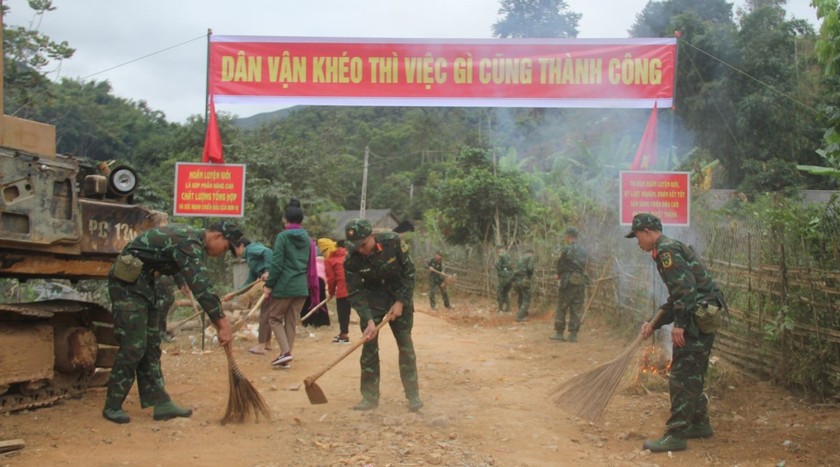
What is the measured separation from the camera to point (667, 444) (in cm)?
527

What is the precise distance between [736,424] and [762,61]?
21.7 m

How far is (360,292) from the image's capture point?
20.6 ft

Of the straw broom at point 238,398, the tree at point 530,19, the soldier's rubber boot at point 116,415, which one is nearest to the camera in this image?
the soldier's rubber boot at point 116,415

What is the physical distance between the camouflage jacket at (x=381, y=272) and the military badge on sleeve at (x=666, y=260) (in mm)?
2003

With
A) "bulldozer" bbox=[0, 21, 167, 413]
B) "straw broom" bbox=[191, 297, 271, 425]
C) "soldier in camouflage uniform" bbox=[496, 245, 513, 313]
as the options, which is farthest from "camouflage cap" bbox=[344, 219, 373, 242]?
"soldier in camouflage uniform" bbox=[496, 245, 513, 313]

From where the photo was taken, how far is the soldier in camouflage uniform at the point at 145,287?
5.46 meters

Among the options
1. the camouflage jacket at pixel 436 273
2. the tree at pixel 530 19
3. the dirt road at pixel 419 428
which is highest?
the tree at pixel 530 19

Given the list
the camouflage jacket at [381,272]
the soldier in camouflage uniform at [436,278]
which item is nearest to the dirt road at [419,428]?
the camouflage jacket at [381,272]

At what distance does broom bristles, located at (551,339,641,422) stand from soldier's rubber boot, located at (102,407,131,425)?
342 centimetres

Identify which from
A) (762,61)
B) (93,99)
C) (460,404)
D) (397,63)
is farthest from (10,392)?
(93,99)

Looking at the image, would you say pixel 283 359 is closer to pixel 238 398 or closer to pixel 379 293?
pixel 379 293

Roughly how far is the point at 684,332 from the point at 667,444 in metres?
0.83

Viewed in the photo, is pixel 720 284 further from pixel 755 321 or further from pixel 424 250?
pixel 424 250

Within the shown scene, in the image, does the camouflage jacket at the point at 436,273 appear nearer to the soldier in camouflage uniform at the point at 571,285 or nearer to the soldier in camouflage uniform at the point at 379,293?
the soldier in camouflage uniform at the point at 571,285
